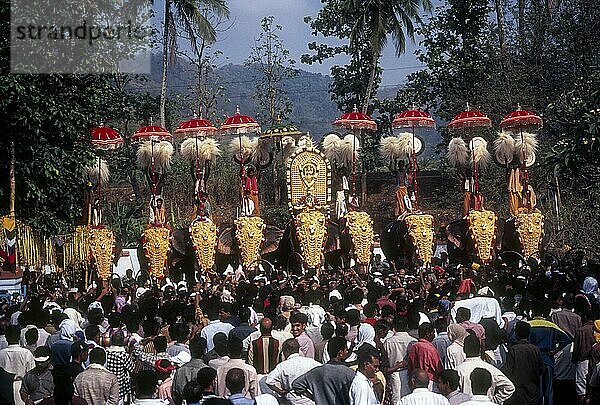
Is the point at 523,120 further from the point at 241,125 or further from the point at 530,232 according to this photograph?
the point at 241,125

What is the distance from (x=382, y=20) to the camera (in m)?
25.0

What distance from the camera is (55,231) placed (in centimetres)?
1734

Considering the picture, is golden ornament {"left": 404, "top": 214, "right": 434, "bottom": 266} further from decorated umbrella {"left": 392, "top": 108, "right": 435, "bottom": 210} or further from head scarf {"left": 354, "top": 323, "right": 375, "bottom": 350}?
head scarf {"left": 354, "top": 323, "right": 375, "bottom": 350}

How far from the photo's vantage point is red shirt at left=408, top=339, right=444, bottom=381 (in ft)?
21.5

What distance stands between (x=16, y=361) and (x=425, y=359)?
3534 mm

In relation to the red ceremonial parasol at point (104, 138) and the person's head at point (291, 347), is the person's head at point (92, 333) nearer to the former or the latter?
the person's head at point (291, 347)

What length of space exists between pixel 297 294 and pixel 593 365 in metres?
4.13

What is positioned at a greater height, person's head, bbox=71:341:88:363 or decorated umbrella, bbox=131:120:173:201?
decorated umbrella, bbox=131:120:173:201

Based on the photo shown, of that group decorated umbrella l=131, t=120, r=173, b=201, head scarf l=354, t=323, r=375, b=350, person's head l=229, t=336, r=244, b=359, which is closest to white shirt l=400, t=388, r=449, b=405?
person's head l=229, t=336, r=244, b=359

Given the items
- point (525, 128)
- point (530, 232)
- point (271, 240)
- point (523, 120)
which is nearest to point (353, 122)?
point (271, 240)

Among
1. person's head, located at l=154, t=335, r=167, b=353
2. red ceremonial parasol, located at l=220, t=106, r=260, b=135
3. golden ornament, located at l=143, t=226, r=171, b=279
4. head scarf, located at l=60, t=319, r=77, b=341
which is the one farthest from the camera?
red ceremonial parasol, located at l=220, t=106, r=260, b=135

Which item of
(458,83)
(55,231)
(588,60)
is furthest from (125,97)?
(588,60)

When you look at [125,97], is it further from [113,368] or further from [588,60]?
[113,368]

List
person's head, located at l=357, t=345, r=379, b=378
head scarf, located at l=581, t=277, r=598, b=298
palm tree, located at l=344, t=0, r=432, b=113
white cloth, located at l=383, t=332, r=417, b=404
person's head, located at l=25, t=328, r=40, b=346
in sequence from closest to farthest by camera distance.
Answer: person's head, located at l=357, t=345, r=379, b=378 < white cloth, located at l=383, t=332, r=417, b=404 < person's head, located at l=25, t=328, r=40, b=346 < head scarf, located at l=581, t=277, r=598, b=298 < palm tree, located at l=344, t=0, r=432, b=113
